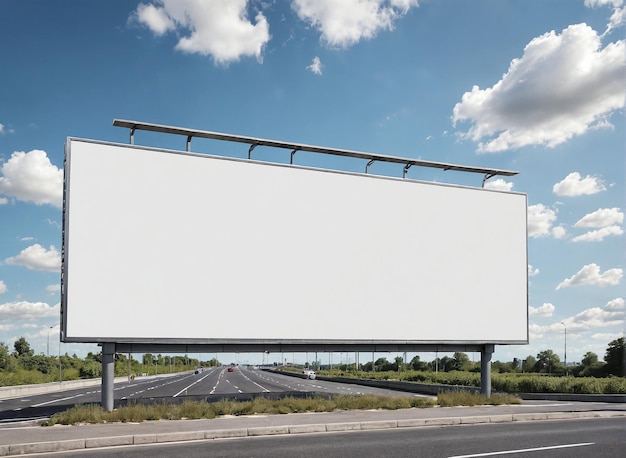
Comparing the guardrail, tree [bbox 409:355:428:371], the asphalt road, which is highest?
the asphalt road

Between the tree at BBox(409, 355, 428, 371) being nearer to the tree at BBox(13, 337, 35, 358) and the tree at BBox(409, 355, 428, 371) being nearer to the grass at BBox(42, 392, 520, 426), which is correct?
the tree at BBox(13, 337, 35, 358)

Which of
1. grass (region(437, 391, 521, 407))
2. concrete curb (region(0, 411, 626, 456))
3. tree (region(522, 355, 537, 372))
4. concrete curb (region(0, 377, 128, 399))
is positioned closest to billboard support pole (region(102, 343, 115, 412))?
concrete curb (region(0, 411, 626, 456))

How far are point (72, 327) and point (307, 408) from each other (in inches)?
313

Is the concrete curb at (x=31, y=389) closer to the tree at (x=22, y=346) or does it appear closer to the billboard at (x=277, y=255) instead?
the billboard at (x=277, y=255)

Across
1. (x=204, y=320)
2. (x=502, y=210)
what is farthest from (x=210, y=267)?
(x=502, y=210)

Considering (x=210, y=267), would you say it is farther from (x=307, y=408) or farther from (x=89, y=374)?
(x=89, y=374)

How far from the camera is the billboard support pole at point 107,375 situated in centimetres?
1767

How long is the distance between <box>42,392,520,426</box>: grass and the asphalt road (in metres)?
4.13

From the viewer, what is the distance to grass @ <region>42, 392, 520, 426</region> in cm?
1655

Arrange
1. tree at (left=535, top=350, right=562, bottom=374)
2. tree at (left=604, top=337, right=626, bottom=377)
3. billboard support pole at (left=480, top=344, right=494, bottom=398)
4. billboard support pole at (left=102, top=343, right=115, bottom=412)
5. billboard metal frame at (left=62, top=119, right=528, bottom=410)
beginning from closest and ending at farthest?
billboard support pole at (left=102, top=343, right=115, bottom=412)
billboard metal frame at (left=62, top=119, right=528, bottom=410)
billboard support pole at (left=480, top=344, right=494, bottom=398)
tree at (left=604, top=337, right=626, bottom=377)
tree at (left=535, top=350, right=562, bottom=374)

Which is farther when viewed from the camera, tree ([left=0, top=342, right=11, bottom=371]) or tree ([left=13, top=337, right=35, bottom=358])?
tree ([left=13, top=337, right=35, bottom=358])

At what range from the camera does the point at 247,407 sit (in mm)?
18859

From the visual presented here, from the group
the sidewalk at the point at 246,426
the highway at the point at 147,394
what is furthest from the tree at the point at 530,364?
the sidewalk at the point at 246,426

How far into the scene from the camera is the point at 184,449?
485 inches
